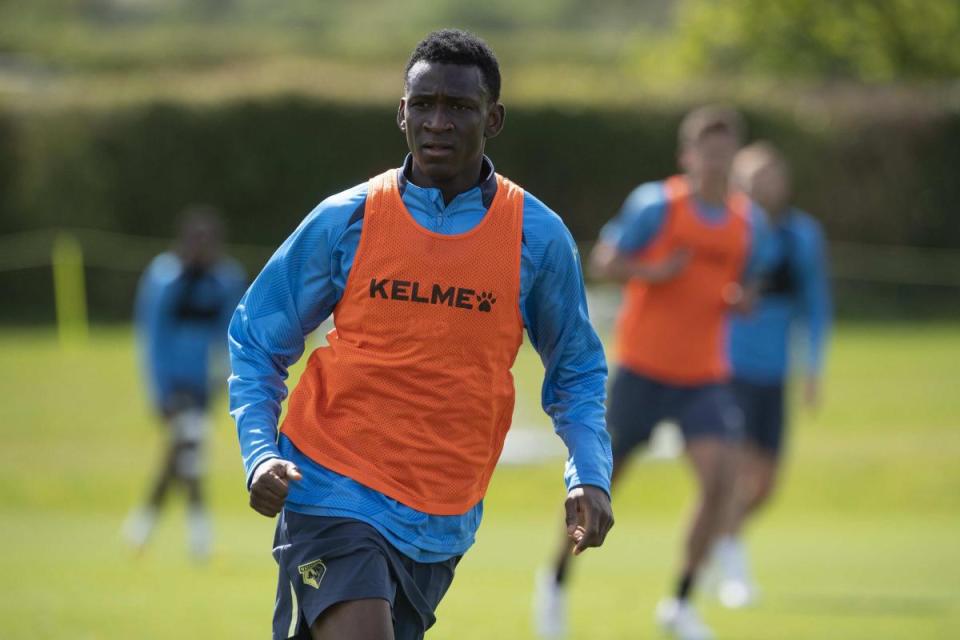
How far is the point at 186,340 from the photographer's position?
14039 mm

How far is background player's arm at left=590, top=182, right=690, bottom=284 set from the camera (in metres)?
9.48

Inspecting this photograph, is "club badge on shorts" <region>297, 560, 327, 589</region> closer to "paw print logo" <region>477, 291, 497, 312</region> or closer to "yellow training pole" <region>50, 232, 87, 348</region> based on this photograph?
"paw print logo" <region>477, 291, 497, 312</region>

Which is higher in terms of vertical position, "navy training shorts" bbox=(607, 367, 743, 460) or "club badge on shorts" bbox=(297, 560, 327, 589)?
"club badge on shorts" bbox=(297, 560, 327, 589)

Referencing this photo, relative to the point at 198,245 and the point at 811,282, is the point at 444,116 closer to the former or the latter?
the point at 811,282

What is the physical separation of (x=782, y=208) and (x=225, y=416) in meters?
12.5

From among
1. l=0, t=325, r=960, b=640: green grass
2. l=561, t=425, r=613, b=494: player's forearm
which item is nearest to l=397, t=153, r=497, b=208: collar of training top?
l=561, t=425, r=613, b=494: player's forearm

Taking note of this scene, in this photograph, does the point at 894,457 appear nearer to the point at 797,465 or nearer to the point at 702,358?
the point at 797,465

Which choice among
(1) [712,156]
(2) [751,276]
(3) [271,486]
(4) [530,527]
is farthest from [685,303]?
(4) [530,527]

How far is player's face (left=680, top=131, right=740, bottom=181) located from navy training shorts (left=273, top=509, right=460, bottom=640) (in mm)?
5064

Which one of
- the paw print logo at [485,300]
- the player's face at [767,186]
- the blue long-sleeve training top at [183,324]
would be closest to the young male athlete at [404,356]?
the paw print logo at [485,300]

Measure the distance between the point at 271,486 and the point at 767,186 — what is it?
7831 mm

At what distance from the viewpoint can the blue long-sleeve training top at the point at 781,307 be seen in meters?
11.9

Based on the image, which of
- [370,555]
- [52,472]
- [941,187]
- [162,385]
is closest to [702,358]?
[370,555]

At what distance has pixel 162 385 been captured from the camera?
1406cm
